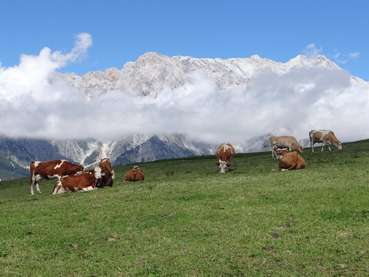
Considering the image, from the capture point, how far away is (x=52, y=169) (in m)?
47.7

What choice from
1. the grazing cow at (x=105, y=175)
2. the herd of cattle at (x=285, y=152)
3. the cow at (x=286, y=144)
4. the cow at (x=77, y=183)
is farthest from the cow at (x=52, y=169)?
the cow at (x=286, y=144)

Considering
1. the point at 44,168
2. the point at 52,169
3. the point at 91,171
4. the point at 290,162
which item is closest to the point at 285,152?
the point at 290,162

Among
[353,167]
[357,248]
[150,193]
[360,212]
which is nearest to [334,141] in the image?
[353,167]

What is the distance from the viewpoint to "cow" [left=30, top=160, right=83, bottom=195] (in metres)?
47.4

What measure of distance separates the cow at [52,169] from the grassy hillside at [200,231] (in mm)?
13499

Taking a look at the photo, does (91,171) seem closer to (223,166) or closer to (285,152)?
(223,166)

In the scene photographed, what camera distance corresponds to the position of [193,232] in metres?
23.0

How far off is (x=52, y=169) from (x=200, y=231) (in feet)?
89.0

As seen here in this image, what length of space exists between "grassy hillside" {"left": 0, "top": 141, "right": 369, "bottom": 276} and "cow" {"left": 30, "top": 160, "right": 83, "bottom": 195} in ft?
44.3

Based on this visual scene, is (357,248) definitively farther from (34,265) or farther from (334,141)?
(334,141)

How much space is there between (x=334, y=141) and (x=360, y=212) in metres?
43.9

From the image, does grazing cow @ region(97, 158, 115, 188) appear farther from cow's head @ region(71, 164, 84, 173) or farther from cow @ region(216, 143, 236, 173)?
cow @ region(216, 143, 236, 173)

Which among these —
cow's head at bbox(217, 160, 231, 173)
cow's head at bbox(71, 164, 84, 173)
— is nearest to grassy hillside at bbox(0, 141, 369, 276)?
cow's head at bbox(71, 164, 84, 173)

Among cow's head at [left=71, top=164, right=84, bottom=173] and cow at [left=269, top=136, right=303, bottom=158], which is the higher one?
cow at [left=269, top=136, right=303, bottom=158]
